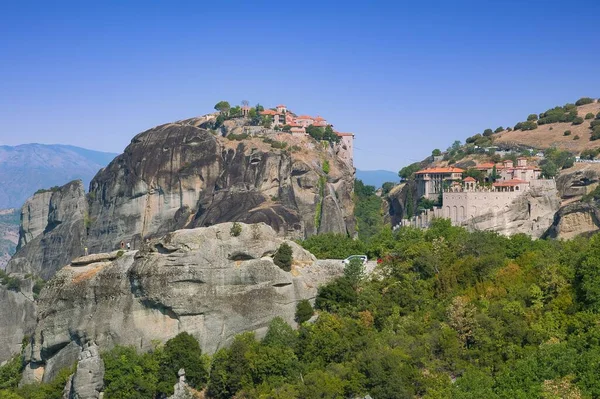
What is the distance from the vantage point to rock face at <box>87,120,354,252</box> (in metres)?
94.2

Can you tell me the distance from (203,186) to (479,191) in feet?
117

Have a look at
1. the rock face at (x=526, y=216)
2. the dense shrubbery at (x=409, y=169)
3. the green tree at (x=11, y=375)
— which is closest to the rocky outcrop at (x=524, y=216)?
the rock face at (x=526, y=216)

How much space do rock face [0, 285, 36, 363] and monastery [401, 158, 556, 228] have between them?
36026 millimetres

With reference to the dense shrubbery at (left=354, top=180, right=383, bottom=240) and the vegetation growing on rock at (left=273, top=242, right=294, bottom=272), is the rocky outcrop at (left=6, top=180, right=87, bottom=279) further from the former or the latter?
the vegetation growing on rock at (left=273, top=242, right=294, bottom=272)

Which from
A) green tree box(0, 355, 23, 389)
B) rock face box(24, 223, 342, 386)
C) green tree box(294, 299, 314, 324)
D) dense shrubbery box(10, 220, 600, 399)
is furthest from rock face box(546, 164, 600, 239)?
green tree box(0, 355, 23, 389)

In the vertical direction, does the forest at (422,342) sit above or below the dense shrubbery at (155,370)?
above

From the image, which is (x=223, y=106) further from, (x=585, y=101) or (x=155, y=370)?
(x=155, y=370)

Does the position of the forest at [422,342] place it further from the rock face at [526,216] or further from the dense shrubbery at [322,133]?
the dense shrubbery at [322,133]

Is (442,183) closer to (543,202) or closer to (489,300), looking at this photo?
(543,202)

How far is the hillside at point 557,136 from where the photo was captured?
9794 centimetres

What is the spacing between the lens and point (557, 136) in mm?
103812

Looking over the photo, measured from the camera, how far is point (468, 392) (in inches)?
1088

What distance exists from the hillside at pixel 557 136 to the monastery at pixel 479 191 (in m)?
16.6

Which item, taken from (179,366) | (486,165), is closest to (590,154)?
(486,165)
